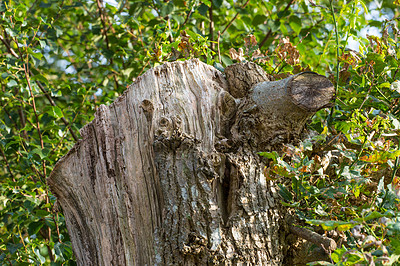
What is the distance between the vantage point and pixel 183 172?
70.9 inches

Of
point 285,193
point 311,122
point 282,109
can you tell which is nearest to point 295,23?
point 311,122

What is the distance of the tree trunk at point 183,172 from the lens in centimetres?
Result: 173

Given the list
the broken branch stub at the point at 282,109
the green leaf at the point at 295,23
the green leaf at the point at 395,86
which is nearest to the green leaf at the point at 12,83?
the broken branch stub at the point at 282,109

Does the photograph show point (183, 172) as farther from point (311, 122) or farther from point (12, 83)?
point (12, 83)

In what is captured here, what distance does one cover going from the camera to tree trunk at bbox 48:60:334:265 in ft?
5.66

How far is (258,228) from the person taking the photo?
1.77 m

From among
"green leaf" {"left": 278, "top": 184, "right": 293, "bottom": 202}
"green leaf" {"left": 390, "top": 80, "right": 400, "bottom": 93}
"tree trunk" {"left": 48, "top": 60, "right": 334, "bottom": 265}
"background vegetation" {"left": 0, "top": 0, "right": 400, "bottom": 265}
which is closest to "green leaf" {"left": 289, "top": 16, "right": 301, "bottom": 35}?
"background vegetation" {"left": 0, "top": 0, "right": 400, "bottom": 265}

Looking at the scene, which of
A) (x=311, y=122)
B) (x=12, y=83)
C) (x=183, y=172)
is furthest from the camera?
(x=12, y=83)

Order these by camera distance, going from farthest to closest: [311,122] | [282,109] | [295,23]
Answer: [295,23] → [311,122] → [282,109]

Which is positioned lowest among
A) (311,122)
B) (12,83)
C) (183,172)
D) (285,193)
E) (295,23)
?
(285,193)

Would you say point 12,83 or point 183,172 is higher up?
point 12,83

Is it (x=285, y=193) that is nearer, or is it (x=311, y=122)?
(x=285, y=193)

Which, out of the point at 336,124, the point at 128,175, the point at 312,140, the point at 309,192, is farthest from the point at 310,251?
the point at 128,175

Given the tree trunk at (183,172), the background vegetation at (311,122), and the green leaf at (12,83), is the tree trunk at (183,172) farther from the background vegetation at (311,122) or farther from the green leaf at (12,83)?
the green leaf at (12,83)
